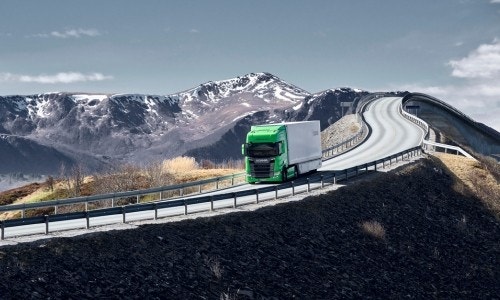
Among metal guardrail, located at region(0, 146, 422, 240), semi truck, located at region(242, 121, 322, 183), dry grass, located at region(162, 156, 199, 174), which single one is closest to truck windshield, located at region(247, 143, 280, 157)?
semi truck, located at region(242, 121, 322, 183)

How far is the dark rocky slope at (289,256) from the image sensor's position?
18.2m

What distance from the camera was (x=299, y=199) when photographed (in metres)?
30.9

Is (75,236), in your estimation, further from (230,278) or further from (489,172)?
(489,172)

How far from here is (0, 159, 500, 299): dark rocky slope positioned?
59.6ft

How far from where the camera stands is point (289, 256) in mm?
24266

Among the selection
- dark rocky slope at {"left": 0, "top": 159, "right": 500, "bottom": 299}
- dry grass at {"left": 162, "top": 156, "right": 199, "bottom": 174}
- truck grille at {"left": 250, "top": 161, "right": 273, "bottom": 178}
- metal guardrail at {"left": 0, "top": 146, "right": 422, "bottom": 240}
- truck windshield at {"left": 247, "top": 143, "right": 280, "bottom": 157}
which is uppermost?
truck windshield at {"left": 247, "top": 143, "right": 280, "bottom": 157}

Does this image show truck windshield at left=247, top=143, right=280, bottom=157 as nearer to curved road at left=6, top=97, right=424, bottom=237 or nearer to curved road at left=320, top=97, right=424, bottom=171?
curved road at left=6, top=97, right=424, bottom=237

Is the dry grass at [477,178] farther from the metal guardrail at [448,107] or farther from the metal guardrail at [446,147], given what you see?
the metal guardrail at [448,107]

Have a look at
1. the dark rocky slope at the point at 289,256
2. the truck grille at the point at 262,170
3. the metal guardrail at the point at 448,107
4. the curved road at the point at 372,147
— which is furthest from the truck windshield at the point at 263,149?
the metal guardrail at the point at 448,107

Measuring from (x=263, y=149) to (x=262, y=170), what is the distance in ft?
4.42

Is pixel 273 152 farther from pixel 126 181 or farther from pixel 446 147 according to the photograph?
pixel 446 147

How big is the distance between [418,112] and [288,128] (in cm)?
8673

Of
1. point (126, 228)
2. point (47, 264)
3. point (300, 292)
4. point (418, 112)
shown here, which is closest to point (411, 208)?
point (300, 292)

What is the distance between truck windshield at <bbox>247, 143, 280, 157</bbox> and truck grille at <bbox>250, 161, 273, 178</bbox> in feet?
1.99
